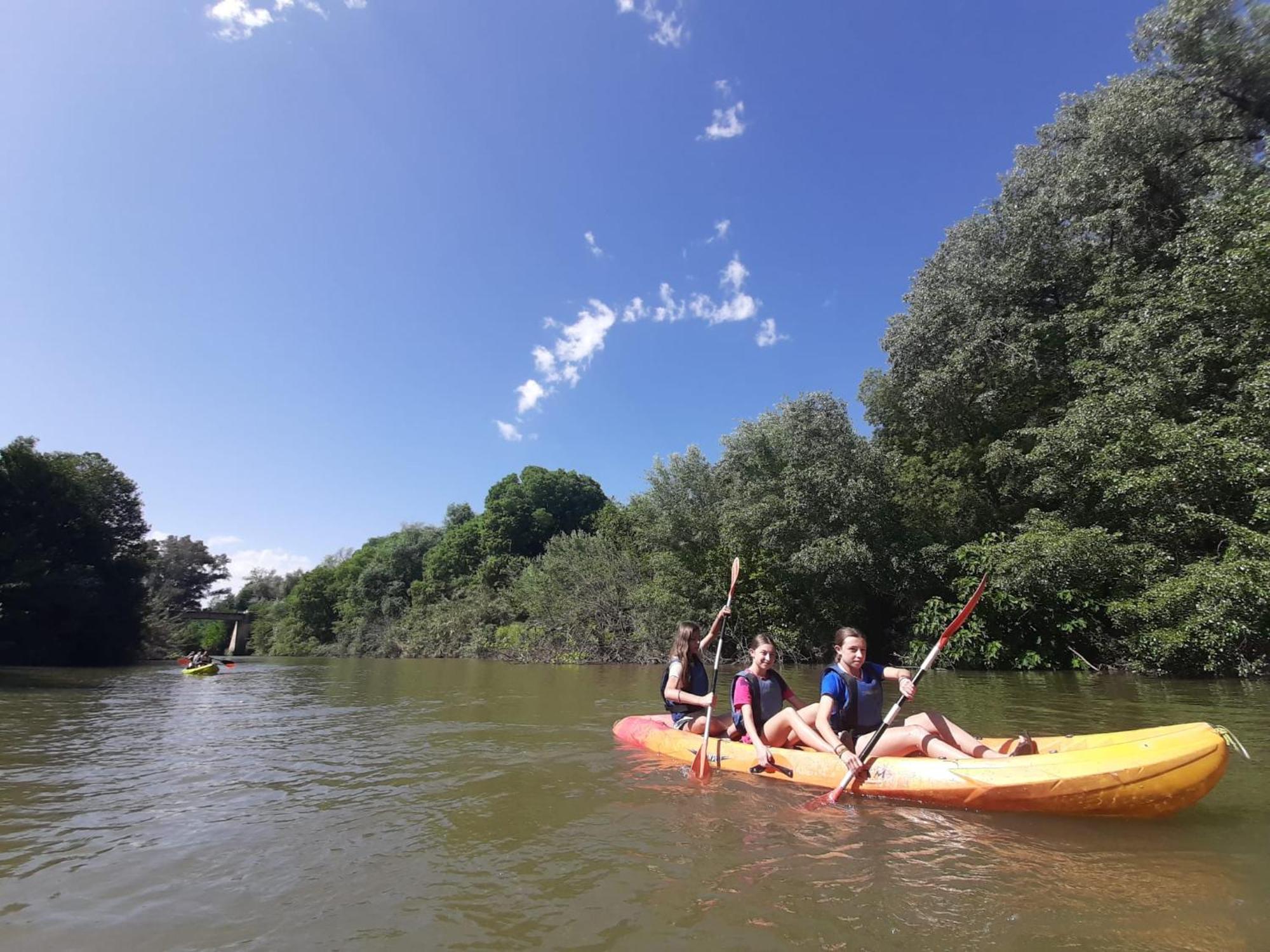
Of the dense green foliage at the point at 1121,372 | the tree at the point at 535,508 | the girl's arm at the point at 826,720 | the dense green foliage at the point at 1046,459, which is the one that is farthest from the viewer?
the tree at the point at 535,508

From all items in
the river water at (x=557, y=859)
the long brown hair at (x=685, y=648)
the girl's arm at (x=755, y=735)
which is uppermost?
the long brown hair at (x=685, y=648)

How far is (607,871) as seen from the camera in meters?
3.42

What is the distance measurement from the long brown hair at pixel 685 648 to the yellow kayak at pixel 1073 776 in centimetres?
201

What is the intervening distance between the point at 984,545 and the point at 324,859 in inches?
627

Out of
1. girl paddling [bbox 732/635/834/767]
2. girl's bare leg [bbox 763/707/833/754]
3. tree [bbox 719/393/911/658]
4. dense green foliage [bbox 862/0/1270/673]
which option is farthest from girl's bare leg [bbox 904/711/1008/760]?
tree [bbox 719/393/911/658]

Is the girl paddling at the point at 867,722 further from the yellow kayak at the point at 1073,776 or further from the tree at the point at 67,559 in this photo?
the tree at the point at 67,559

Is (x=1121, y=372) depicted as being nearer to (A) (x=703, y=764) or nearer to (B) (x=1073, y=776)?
(B) (x=1073, y=776)

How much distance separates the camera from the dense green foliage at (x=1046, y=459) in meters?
11.1

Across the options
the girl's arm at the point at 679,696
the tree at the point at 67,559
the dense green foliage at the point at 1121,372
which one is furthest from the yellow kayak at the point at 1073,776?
the tree at the point at 67,559

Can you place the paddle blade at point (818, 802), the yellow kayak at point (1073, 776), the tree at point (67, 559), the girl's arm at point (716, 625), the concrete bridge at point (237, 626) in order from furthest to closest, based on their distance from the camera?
the concrete bridge at point (237, 626), the tree at point (67, 559), the girl's arm at point (716, 625), the paddle blade at point (818, 802), the yellow kayak at point (1073, 776)

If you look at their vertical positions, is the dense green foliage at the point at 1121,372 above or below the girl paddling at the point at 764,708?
above

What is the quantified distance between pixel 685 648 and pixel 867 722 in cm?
205

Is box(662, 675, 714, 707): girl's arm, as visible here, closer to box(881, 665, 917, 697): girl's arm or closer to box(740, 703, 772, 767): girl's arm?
box(740, 703, 772, 767): girl's arm

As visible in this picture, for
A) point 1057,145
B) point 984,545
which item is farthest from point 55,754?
point 1057,145
